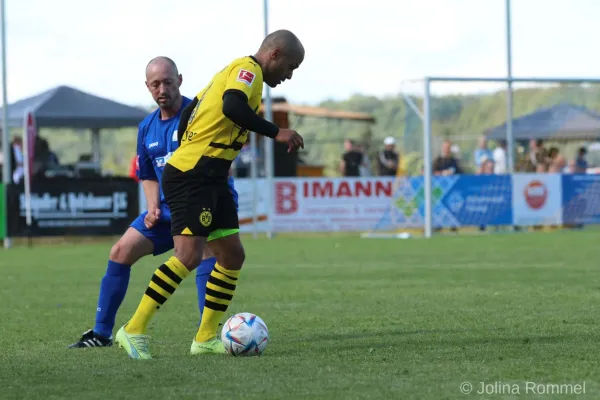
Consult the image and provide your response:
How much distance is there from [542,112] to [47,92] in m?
12.3

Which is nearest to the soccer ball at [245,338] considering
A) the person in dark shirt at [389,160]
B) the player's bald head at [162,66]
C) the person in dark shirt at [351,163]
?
the player's bald head at [162,66]

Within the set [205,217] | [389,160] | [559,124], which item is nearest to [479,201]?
[389,160]

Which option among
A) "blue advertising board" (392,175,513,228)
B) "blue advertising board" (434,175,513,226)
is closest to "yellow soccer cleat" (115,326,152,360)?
"blue advertising board" (392,175,513,228)

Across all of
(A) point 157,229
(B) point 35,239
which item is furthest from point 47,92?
(A) point 157,229

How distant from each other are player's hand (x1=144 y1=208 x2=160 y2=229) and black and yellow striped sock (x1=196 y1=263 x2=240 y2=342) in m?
0.77

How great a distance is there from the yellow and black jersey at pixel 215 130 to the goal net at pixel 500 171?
56.2 feet

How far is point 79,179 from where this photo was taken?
23.6 m

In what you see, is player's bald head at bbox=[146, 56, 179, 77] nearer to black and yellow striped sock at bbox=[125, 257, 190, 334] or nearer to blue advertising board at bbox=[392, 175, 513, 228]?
black and yellow striped sock at bbox=[125, 257, 190, 334]

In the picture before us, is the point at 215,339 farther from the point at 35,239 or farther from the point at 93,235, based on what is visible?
the point at 35,239

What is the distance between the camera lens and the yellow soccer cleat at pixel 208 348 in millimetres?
7316

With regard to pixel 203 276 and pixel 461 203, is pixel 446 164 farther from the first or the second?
pixel 203 276

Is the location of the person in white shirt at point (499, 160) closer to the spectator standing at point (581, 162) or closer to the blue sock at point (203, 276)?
the spectator standing at point (581, 162)

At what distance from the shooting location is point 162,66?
25.4 ft

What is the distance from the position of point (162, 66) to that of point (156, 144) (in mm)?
616
